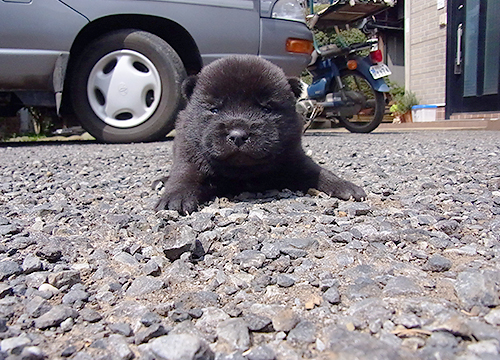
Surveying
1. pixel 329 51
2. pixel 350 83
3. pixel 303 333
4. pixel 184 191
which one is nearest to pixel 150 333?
pixel 303 333

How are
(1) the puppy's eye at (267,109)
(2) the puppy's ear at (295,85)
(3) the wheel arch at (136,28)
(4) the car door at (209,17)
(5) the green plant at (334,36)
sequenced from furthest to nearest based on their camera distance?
1. (5) the green plant at (334,36)
2. (3) the wheel arch at (136,28)
3. (4) the car door at (209,17)
4. (2) the puppy's ear at (295,85)
5. (1) the puppy's eye at (267,109)

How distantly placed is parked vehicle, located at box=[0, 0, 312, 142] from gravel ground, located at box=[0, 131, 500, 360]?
247 cm

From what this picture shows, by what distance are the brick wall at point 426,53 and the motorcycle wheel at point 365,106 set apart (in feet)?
14.8

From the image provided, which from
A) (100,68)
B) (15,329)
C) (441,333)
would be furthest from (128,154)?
(441,333)

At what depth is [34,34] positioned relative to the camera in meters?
4.41

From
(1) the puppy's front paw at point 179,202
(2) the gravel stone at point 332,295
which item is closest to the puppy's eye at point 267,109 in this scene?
(1) the puppy's front paw at point 179,202

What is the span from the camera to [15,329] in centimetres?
99

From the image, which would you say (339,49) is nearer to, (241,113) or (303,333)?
(241,113)

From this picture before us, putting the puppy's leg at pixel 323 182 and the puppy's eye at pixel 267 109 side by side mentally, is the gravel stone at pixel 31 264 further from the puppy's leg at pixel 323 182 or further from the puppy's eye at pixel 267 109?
the puppy's leg at pixel 323 182

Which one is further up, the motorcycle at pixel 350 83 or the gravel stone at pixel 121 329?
the motorcycle at pixel 350 83

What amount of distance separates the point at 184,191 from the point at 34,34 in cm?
345

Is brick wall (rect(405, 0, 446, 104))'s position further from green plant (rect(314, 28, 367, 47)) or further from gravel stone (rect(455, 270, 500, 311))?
gravel stone (rect(455, 270, 500, 311))

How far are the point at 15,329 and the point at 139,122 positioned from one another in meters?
3.99

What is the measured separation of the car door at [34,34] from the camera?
14.2 ft
